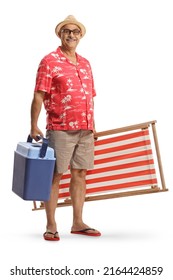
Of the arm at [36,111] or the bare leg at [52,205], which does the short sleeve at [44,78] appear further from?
the bare leg at [52,205]

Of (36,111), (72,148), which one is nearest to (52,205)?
(72,148)

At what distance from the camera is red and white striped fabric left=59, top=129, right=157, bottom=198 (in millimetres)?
5465

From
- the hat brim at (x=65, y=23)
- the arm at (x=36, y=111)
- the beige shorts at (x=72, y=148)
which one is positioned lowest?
the beige shorts at (x=72, y=148)

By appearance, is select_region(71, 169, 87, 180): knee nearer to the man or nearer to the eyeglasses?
the man

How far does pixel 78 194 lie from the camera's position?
5602mm

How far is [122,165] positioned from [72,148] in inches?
19.9

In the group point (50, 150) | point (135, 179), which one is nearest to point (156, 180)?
point (135, 179)

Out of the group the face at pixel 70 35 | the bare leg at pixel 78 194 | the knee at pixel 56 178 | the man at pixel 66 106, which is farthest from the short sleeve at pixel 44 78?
the bare leg at pixel 78 194

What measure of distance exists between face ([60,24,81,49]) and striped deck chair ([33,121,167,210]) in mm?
813

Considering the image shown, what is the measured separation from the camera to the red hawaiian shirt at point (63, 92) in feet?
17.1

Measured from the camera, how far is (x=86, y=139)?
5.46 meters

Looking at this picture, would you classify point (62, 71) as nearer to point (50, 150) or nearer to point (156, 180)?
point (50, 150)

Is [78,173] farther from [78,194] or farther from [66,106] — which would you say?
[66,106]

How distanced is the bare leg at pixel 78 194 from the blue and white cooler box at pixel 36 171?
0.66m
